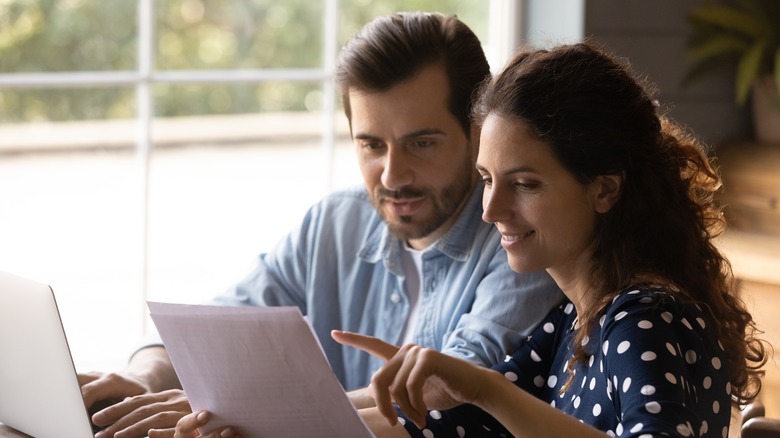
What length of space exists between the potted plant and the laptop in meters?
2.38

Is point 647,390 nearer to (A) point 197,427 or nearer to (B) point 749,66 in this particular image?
(A) point 197,427

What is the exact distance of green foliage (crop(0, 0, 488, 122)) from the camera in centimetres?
310

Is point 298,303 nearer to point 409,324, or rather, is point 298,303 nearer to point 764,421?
point 409,324

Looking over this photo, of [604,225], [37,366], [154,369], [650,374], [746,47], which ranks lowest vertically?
[154,369]

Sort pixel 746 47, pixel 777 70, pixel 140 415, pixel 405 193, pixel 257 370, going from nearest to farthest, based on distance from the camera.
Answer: pixel 257 370 → pixel 140 415 → pixel 405 193 → pixel 777 70 → pixel 746 47

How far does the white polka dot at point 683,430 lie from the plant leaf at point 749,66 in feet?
7.65

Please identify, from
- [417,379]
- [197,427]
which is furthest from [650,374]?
[197,427]

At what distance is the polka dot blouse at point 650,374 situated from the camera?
1277 mm

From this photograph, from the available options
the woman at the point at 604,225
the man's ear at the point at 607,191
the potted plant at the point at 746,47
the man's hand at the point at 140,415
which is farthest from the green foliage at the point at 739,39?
the man's hand at the point at 140,415

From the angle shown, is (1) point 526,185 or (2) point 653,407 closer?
(2) point 653,407

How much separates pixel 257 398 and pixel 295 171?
3.32 meters

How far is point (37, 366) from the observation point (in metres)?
1.52

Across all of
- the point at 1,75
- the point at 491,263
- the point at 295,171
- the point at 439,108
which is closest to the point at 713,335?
the point at 491,263

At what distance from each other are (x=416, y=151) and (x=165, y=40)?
4.55 feet
